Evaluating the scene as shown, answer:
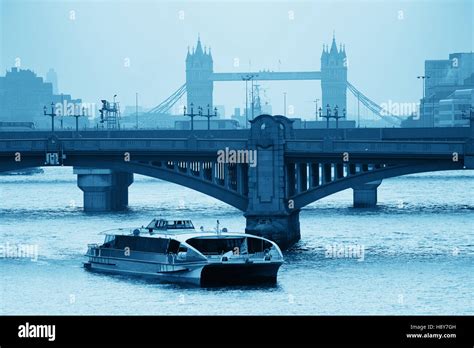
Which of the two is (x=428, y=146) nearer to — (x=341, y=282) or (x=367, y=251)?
(x=367, y=251)

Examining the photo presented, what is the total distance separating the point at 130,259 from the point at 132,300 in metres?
11.4

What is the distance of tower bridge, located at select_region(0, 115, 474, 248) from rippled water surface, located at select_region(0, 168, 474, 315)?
365 cm

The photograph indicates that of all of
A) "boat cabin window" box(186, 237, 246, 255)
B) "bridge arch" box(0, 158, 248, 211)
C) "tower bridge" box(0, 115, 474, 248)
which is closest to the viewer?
"boat cabin window" box(186, 237, 246, 255)

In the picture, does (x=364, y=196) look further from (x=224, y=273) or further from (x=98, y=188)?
(x=224, y=273)

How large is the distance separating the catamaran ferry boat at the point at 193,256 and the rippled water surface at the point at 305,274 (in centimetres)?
116

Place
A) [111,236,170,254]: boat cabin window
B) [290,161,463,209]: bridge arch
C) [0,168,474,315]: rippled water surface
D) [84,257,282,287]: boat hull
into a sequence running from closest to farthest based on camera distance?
[0,168,474,315]: rippled water surface, [84,257,282,287]: boat hull, [111,236,170,254]: boat cabin window, [290,161,463,209]: bridge arch

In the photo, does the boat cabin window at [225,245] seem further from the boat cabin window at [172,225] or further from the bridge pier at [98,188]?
the bridge pier at [98,188]

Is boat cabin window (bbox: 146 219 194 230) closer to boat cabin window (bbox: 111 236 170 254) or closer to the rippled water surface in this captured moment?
boat cabin window (bbox: 111 236 170 254)

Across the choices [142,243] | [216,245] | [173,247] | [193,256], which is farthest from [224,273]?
[142,243]

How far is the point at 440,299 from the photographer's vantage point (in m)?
57.0

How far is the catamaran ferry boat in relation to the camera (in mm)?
64438

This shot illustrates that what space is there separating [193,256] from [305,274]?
6.29m

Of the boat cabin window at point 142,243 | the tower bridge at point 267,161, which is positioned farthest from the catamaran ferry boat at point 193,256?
the tower bridge at point 267,161

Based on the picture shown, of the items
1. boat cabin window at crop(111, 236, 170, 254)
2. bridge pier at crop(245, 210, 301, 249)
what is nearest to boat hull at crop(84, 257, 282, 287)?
boat cabin window at crop(111, 236, 170, 254)
